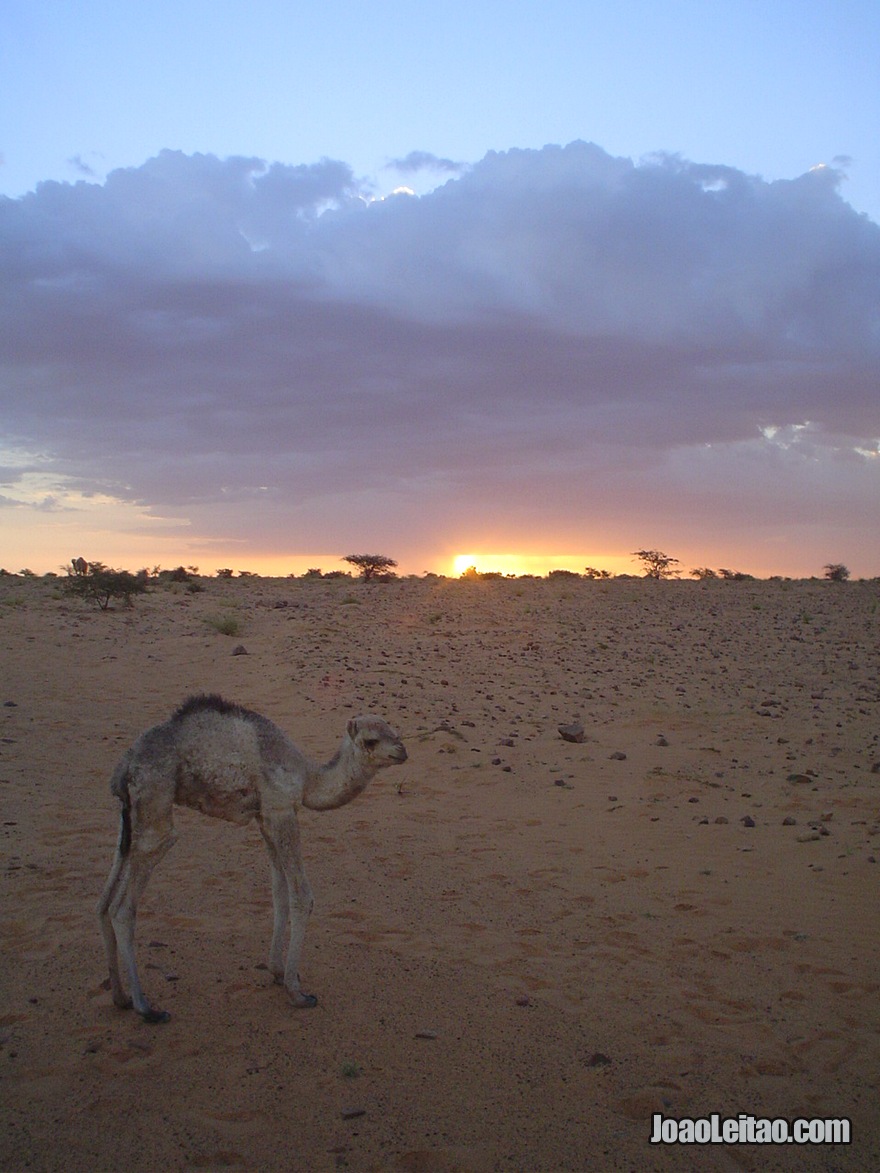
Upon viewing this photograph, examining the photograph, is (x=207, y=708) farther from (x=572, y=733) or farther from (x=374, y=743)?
(x=572, y=733)

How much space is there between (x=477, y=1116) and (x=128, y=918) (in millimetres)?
2680

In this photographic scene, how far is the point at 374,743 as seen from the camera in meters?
6.62

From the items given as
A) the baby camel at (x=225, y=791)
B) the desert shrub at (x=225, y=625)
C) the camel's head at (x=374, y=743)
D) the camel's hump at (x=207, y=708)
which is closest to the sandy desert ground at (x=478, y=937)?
the baby camel at (x=225, y=791)

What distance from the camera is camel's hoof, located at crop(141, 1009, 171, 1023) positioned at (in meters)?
5.61

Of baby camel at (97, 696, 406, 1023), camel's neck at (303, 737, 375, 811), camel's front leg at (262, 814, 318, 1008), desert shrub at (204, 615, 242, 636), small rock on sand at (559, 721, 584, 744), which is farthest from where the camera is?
desert shrub at (204, 615, 242, 636)

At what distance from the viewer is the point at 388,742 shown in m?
6.61

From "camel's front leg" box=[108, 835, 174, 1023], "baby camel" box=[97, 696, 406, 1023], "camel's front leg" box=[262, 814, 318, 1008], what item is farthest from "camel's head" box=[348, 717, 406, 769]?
"camel's front leg" box=[108, 835, 174, 1023]

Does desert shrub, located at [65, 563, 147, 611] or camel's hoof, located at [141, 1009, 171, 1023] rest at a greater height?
desert shrub, located at [65, 563, 147, 611]

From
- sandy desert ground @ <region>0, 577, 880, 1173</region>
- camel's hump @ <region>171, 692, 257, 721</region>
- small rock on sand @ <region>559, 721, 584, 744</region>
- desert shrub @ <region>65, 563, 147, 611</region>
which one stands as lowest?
sandy desert ground @ <region>0, 577, 880, 1173</region>

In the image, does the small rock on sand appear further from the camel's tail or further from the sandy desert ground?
the camel's tail

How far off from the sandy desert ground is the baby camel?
527 millimetres

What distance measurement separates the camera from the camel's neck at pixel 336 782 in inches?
257

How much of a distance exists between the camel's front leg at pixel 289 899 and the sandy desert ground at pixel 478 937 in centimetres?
18

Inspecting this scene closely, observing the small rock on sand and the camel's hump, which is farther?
the small rock on sand
